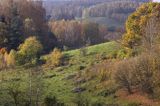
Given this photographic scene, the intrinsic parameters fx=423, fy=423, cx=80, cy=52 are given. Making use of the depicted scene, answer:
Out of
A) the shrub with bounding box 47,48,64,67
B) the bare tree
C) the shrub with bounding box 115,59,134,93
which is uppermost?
the bare tree

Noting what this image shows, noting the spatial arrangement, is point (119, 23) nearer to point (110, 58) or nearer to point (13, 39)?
point (13, 39)

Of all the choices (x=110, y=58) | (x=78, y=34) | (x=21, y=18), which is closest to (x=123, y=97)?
(x=110, y=58)

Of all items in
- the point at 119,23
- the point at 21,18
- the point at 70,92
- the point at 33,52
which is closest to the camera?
the point at 70,92

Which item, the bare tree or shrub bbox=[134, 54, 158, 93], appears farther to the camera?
the bare tree

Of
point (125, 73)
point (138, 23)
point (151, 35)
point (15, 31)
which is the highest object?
point (151, 35)

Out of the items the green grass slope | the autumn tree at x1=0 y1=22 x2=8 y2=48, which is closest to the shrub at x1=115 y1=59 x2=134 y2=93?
the green grass slope

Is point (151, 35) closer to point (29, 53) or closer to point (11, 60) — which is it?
point (29, 53)

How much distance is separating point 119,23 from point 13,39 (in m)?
89.4

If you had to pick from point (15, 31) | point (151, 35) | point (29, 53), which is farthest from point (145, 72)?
point (15, 31)

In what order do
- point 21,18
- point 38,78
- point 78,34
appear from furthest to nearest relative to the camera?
1. point 78,34
2. point 21,18
3. point 38,78

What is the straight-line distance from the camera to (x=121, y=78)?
135 feet

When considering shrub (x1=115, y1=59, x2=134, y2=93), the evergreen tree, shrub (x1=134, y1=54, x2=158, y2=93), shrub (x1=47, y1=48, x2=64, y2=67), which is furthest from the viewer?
the evergreen tree

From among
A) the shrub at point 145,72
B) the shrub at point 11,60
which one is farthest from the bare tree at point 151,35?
the shrub at point 11,60

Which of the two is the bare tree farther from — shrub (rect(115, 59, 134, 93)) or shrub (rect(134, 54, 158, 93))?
shrub (rect(115, 59, 134, 93))
